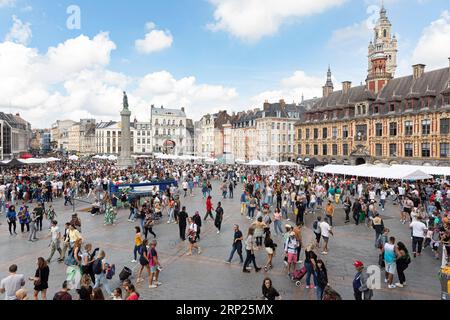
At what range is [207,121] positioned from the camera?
95000 mm

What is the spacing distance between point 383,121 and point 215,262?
40617 millimetres

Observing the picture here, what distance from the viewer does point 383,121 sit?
147 ft

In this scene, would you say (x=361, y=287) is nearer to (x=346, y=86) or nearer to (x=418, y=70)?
(x=418, y=70)

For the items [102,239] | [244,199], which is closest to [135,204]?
[102,239]

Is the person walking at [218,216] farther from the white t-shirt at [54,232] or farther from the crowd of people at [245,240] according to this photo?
the white t-shirt at [54,232]


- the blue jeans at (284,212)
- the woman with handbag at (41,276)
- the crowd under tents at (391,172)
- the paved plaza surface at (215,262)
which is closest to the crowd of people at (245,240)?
the woman with handbag at (41,276)

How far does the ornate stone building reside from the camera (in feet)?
128

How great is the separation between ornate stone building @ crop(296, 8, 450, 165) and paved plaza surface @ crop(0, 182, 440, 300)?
86.2ft

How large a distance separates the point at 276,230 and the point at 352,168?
19.7 meters

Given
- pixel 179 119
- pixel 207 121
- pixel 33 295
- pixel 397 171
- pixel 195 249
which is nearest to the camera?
pixel 33 295

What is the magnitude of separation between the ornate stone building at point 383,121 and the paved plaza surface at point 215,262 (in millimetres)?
26279

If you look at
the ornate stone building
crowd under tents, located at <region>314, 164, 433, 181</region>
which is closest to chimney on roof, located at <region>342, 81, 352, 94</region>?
the ornate stone building

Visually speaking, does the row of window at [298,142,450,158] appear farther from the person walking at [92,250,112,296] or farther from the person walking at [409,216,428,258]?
the person walking at [92,250,112,296]
